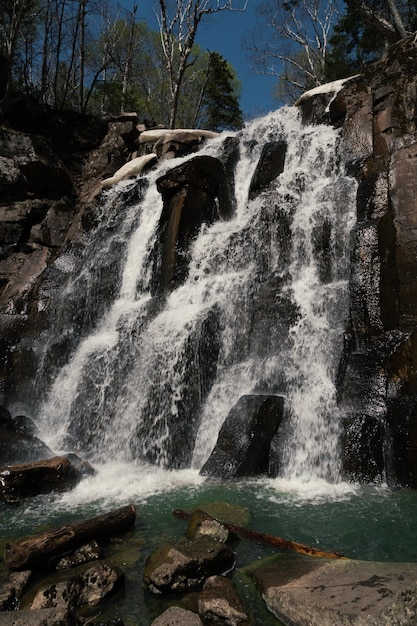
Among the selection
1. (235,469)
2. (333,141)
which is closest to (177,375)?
(235,469)

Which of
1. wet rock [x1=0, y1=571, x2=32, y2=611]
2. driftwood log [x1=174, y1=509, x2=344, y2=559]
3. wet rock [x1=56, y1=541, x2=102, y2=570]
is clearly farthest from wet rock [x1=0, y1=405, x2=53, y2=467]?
driftwood log [x1=174, y1=509, x2=344, y2=559]

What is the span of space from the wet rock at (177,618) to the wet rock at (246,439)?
12.9ft

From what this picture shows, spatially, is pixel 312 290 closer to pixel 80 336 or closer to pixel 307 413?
pixel 307 413

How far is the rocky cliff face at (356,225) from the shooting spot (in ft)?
23.8

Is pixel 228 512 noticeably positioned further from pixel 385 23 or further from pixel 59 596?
pixel 385 23

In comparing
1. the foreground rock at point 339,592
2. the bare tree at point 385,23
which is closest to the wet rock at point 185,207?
the bare tree at point 385,23

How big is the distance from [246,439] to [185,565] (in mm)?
3706

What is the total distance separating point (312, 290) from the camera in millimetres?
10242

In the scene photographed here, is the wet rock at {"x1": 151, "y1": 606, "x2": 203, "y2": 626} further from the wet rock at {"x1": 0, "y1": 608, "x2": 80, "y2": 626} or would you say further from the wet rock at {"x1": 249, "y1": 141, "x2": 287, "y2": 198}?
the wet rock at {"x1": 249, "y1": 141, "x2": 287, "y2": 198}

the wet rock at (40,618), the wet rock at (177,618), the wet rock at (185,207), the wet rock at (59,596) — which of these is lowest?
the wet rock at (59,596)

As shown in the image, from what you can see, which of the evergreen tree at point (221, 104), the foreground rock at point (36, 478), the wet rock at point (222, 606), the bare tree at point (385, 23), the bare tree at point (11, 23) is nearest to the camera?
the wet rock at point (222, 606)

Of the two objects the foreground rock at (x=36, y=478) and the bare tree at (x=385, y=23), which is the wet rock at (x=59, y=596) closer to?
the foreground rock at (x=36, y=478)

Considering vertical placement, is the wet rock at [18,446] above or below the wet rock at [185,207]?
below

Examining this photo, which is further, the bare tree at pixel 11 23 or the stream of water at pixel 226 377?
the bare tree at pixel 11 23
